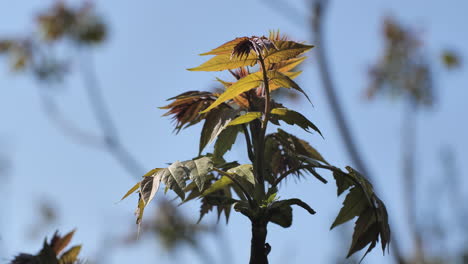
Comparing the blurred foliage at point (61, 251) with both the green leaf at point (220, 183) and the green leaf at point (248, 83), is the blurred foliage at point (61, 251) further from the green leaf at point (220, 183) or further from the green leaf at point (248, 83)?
the green leaf at point (248, 83)

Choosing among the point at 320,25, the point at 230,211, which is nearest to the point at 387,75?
the point at 320,25

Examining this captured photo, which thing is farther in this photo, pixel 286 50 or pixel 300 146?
pixel 300 146

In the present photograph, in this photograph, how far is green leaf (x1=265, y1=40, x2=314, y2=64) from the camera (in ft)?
4.02

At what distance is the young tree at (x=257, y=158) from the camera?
1232 millimetres

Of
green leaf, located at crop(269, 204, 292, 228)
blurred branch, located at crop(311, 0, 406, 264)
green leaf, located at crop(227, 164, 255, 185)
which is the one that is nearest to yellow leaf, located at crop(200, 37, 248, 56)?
green leaf, located at crop(227, 164, 255, 185)

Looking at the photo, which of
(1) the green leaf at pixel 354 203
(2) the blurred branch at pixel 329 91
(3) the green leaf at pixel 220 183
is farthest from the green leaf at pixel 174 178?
(2) the blurred branch at pixel 329 91

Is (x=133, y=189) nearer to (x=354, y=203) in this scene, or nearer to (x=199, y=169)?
(x=199, y=169)

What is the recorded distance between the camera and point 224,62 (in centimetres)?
130

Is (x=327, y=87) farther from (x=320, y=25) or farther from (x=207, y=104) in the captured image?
(x=207, y=104)

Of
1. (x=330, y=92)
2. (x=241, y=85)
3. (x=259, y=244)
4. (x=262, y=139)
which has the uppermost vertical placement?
(x=330, y=92)

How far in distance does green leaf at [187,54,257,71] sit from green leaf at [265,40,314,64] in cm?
4

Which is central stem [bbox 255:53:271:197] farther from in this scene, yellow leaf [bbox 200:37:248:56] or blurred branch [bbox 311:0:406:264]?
blurred branch [bbox 311:0:406:264]

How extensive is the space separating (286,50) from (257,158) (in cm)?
28

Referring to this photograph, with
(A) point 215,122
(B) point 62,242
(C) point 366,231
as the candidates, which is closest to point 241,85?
(A) point 215,122
